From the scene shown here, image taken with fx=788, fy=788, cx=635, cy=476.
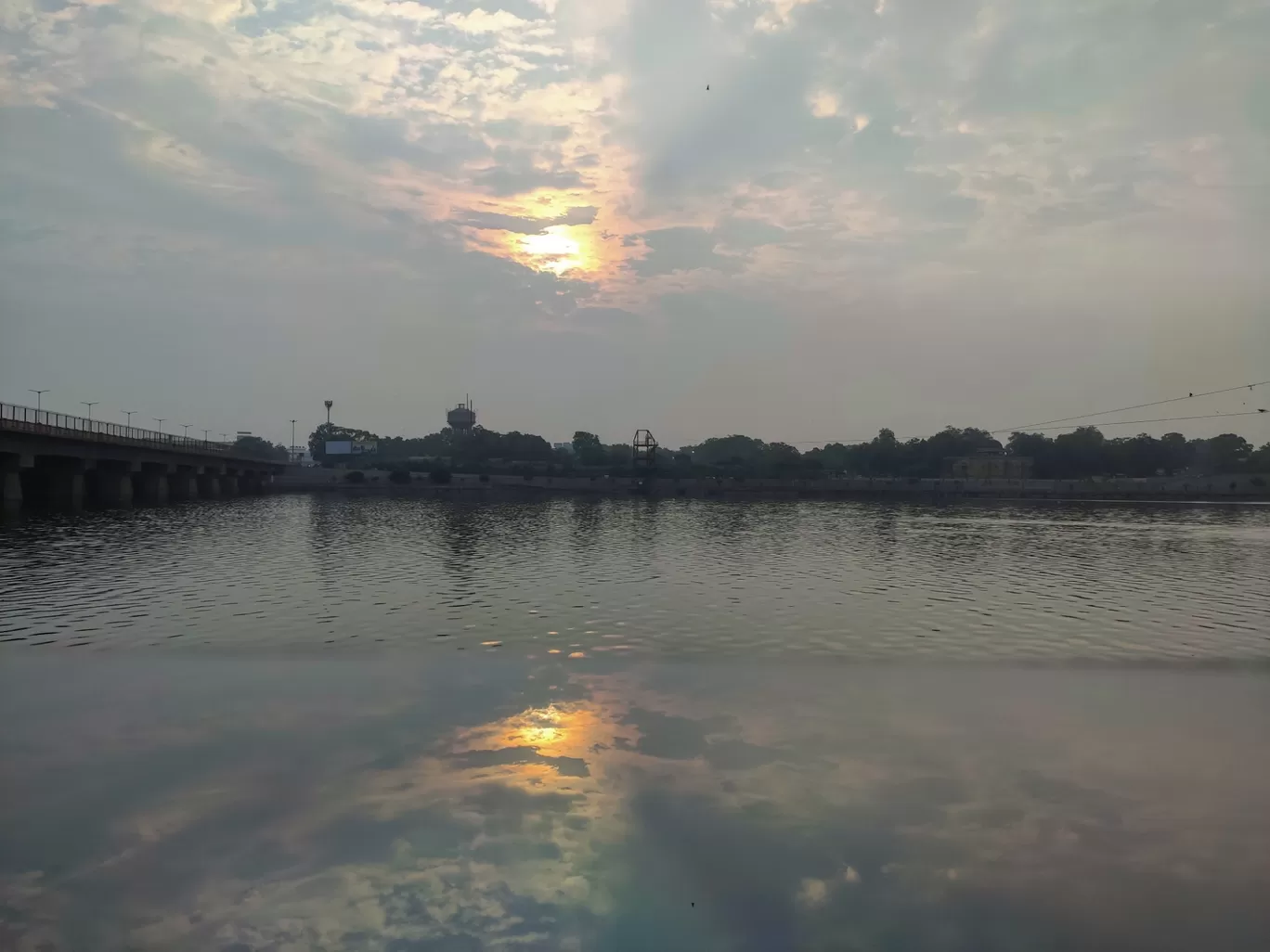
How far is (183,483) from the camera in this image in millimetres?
125750

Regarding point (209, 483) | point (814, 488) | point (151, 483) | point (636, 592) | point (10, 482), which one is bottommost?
point (636, 592)

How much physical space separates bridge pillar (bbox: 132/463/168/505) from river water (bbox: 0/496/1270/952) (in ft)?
277

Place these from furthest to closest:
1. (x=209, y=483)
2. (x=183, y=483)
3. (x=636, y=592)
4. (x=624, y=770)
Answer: (x=209, y=483)
(x=183, y=483)
(x=636, y=592)
(x=624, y=770)

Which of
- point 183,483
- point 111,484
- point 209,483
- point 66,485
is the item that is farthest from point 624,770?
point 209,483

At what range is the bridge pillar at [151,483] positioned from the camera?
107312mm

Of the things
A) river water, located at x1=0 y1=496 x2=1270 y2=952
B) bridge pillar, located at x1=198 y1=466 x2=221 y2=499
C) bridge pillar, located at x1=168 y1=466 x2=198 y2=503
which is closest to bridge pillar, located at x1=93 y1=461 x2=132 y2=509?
bridge pillar, located at x1=168 y1=466 x2=198 y2=503

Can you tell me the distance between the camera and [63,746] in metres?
14.8

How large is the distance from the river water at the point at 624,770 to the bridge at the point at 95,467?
49422 mm

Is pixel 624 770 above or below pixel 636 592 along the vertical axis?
below

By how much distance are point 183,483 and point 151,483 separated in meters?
15.5

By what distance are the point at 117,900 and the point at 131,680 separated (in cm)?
1129

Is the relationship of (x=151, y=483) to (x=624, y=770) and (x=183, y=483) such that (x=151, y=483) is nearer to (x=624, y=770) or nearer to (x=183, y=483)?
(x=183, y=483)

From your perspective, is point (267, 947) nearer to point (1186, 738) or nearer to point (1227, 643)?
point (1186, 738)

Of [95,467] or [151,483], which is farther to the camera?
[151,483]
